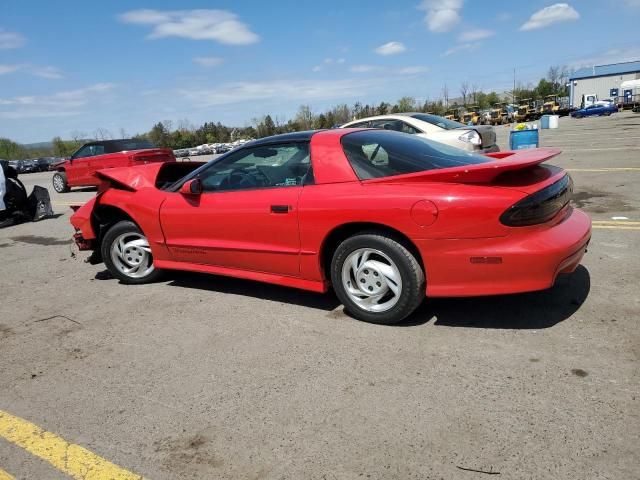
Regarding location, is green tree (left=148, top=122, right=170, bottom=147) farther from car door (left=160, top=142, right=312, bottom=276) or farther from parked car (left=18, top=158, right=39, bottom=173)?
car door (left=160, top=142, right=312, bottom=276)

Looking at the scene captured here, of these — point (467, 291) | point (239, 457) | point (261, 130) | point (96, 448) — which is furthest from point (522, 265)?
point (261, 130)

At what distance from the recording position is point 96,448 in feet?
7.93

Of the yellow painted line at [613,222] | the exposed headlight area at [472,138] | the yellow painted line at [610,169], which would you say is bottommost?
the yellow painted line at [613,222]

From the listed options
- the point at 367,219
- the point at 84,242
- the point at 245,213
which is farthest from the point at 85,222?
the point at 367,219

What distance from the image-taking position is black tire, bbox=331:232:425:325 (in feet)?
10.7

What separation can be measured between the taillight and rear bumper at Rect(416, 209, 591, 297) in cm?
6

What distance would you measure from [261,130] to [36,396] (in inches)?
2831

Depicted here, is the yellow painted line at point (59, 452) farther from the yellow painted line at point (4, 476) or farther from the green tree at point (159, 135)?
the green tree at point (159, 135)

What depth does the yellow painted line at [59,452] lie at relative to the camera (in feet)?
7.31

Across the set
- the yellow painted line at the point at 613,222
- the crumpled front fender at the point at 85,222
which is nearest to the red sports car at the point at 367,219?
the crumpled front fender at the point at 85,222

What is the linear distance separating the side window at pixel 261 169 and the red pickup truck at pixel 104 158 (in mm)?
9999

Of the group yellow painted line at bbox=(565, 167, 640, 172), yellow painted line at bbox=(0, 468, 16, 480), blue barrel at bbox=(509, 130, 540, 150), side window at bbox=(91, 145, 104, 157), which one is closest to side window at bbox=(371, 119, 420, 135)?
blue barrel at bbox=(509, 130, 540, 150)

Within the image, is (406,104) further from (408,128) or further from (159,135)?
(408,128)

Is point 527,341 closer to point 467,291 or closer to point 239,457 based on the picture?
point 467,291
